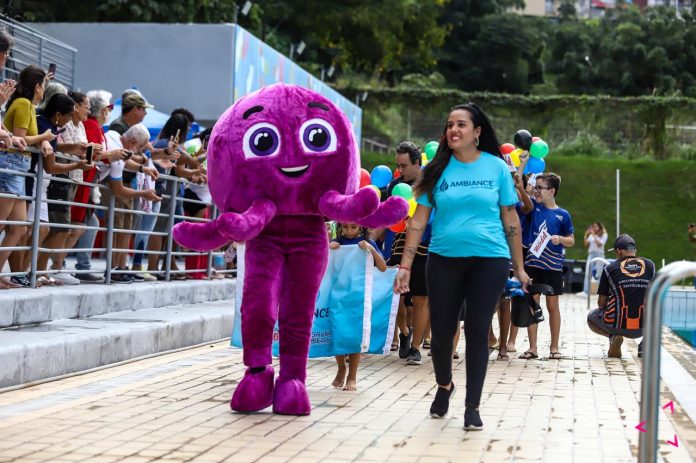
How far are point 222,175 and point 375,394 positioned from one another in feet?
7.04

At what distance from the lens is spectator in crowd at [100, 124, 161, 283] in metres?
12.4

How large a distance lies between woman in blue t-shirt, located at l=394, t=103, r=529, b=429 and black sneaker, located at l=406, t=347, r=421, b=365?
10.8ft

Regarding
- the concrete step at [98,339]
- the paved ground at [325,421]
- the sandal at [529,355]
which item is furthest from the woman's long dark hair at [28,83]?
the sandal at [529,355]

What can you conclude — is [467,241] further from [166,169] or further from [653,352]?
[166,169]

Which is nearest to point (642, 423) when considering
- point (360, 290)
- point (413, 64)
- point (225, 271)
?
point (360, 290)

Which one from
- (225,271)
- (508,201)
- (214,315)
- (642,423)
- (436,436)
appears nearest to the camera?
(642,423)

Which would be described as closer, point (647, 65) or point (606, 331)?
point (606, 331)

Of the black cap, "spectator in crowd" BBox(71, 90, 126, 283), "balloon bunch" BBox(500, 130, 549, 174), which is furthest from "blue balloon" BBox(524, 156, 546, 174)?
"spectator in crowd" BBox(71, 90, 126, 283)

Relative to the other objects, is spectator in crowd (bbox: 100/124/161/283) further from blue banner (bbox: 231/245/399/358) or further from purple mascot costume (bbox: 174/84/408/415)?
purple mascot costume (bbox: 174/84/408/415)

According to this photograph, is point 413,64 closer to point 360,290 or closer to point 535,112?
point 535,112

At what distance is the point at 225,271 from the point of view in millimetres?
16844

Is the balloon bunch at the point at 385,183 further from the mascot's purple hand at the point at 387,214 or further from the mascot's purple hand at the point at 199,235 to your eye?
the mascot's purple hand at the point at 199,235

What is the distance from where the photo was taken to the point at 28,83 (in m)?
10.5

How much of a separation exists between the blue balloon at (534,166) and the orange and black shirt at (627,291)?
127 cm
